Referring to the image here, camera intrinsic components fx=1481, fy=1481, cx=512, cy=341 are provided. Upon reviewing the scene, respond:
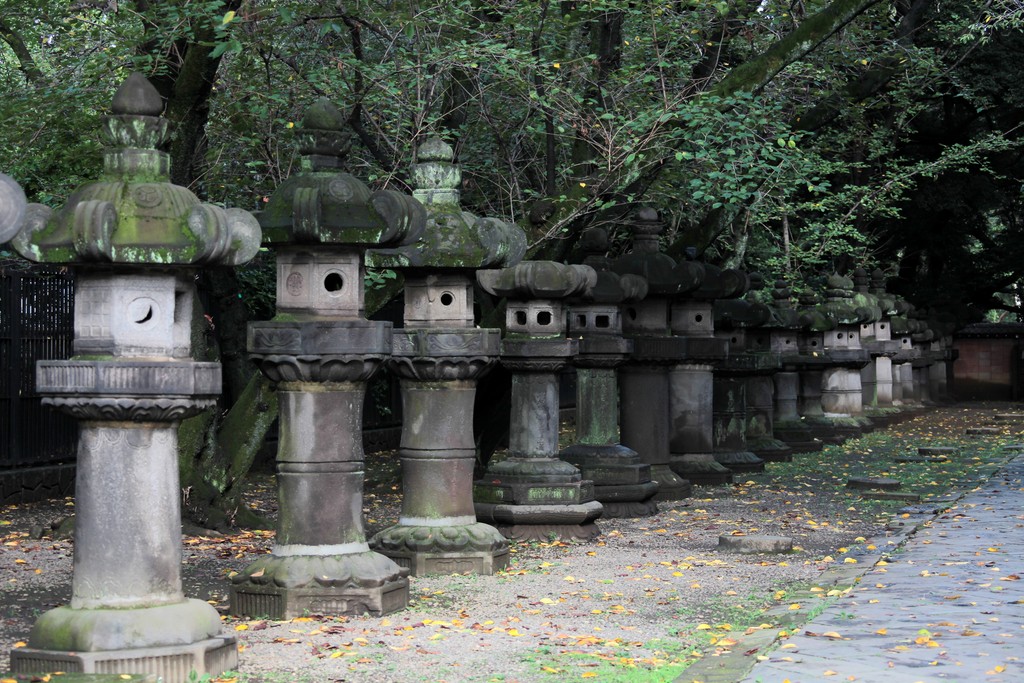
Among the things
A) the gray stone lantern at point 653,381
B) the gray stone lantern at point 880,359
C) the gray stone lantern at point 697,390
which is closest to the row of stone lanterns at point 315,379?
the gray stone lantern at point 653,381

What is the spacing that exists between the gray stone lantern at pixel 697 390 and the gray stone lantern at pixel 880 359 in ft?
40.9

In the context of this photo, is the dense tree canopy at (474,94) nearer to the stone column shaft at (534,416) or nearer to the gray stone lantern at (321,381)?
the stone column shaft at (534,416)

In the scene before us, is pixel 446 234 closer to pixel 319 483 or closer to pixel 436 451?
pixel 436 451

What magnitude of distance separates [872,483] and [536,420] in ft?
18.7

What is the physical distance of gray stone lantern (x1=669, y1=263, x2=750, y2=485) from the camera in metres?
17.4

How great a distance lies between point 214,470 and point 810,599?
611cm

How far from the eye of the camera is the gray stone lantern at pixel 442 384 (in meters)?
10.6

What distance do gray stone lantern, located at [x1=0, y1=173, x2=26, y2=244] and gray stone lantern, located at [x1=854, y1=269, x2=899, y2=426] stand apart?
24.5 m

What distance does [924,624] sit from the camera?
841 cm

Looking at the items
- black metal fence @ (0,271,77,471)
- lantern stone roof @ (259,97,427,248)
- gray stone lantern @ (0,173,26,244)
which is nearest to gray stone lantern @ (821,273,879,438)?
black metal fence @ (0,271,77,471)

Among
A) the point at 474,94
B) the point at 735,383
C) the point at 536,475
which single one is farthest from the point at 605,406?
the point at 735,383

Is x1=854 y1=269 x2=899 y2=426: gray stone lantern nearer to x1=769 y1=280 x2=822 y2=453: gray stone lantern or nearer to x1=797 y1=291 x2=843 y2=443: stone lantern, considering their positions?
x1=797 y1=291 x2=843 y2=443: stone lantern

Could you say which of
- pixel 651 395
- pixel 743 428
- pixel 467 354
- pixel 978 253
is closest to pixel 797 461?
pixel 743 428

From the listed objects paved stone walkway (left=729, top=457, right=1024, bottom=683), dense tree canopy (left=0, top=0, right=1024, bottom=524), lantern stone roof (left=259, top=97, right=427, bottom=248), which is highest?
dense tree canopy (left=0, top=0, right=1024, bottom=524)
